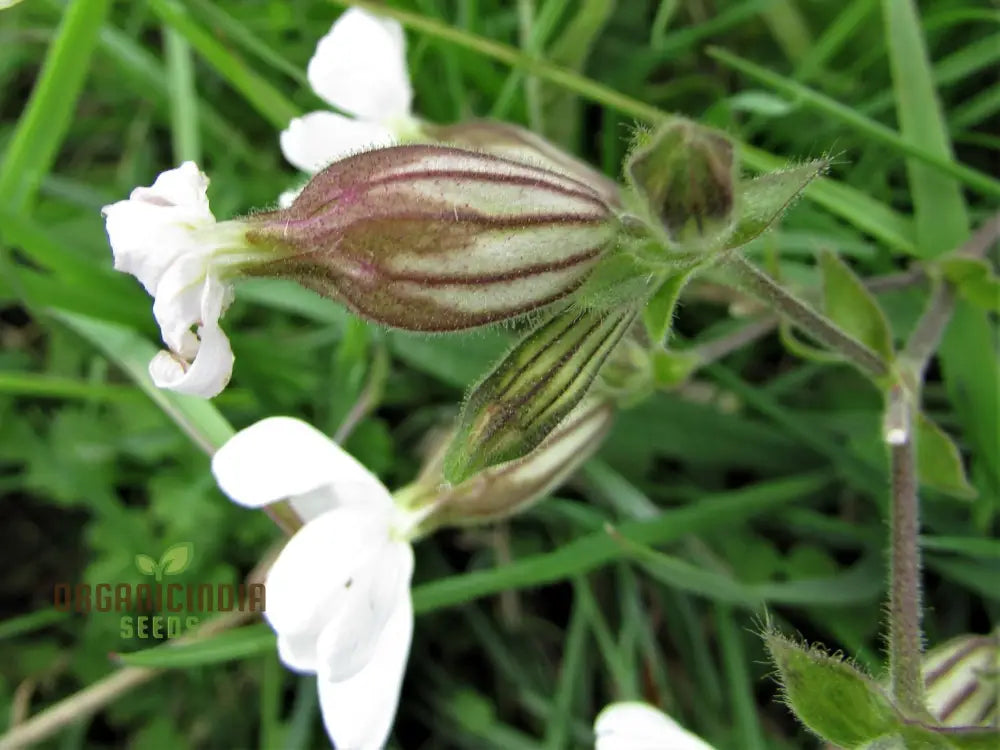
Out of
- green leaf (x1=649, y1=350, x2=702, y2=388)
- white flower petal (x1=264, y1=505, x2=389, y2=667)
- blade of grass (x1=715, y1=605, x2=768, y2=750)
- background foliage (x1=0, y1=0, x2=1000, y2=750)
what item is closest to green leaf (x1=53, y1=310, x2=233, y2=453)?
background foliage (x1=0, y1=0, x2=1000, y2=750)

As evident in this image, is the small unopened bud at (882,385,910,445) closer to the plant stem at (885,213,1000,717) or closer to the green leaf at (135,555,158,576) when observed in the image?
the plant stem at (885,213,1000,717)

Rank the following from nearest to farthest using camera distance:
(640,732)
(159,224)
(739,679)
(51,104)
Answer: (159,224), (640,732), (51,104), (739,679)

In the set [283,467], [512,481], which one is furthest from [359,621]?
[512,481]

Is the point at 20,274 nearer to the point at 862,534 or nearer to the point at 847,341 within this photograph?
the point at 847,341

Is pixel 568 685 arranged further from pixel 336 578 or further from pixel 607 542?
pixel 336 578

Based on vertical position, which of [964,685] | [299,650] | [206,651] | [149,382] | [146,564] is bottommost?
[146,564]

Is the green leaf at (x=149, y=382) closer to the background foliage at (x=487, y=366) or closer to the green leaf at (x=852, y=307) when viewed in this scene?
the background foliage at (x=487, y=366)

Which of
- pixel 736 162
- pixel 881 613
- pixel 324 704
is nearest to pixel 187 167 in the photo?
pixel 736 162

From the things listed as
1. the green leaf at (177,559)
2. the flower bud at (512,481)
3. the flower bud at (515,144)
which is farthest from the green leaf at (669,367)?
the green leaf at (177,559)
